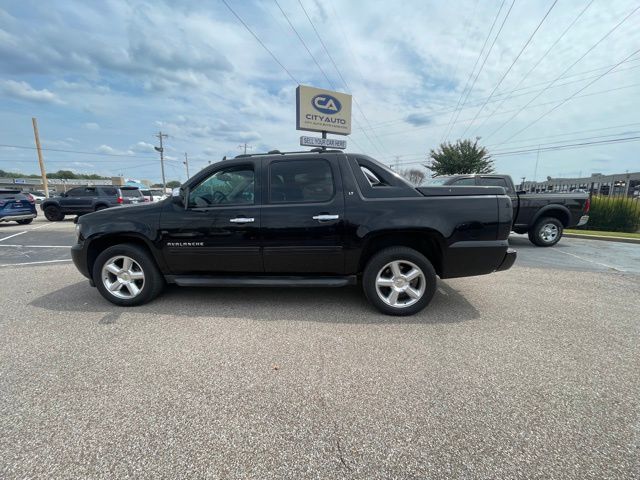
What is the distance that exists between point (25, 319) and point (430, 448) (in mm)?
4435

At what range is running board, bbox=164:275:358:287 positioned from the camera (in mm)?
3646

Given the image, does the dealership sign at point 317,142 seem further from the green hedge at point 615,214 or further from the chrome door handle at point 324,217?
the chrome door handle at point 324,217

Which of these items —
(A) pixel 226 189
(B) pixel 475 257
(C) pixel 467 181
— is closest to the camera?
(B) pixel 475 257

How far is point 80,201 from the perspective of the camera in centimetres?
1447

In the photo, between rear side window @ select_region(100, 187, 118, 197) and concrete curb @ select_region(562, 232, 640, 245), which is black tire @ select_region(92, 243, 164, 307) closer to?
concrete curb @ select_region(562, 232, 640, 245)

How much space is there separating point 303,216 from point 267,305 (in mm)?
1253

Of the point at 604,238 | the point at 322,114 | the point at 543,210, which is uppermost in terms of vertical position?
the point at 322,114

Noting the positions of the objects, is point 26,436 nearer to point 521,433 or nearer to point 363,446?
point 363,446

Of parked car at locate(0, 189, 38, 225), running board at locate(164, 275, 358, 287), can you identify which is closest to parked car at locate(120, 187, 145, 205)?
parked car at locate(0, 189, 38, 225)

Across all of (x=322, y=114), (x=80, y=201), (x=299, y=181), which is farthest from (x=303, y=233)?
(x=322, y=114)

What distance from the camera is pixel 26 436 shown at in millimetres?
1866

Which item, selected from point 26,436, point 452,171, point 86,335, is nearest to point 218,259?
point 86,335

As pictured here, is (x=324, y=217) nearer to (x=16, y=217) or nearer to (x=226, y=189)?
(x=226, y=189)

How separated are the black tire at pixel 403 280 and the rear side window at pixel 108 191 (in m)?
15.8
